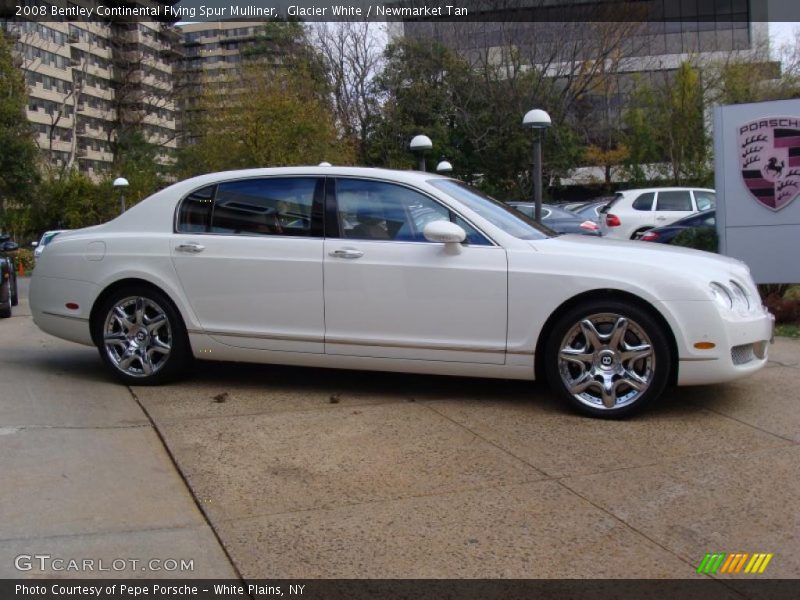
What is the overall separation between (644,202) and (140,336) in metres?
13.7

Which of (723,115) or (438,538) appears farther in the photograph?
(723,115)

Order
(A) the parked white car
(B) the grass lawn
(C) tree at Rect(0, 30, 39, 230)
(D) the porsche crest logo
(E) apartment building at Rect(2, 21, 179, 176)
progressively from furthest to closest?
(E) apartment building at Rect(2, 21, 179, 176)
(C) tree at Rect(0, 30, 39, 230)
(A) the parked white car
(D) the porsche crest logo
(B) the grass lawn

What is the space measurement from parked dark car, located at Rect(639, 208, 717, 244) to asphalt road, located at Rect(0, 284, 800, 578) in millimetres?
5499

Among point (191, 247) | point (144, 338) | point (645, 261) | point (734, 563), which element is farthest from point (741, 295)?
point (144, 338)

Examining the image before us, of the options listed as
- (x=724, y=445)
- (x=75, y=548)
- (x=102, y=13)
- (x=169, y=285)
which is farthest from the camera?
(x=102, y=13)

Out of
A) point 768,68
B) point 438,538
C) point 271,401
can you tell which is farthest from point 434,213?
point 768,68

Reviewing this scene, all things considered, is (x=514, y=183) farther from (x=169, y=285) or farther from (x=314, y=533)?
(x=314, y=533)

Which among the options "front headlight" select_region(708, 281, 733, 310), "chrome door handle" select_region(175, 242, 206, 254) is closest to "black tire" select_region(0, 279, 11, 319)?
"chrome door handle" select_region(175, 242, 206, 254)

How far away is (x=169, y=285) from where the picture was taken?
6043 millimetres

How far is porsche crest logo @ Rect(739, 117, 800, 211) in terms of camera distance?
8.95 metres

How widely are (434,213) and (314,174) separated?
0.92m

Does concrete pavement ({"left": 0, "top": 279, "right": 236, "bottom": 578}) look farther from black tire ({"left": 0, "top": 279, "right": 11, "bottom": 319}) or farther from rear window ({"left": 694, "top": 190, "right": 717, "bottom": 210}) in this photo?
rear window ({"left": 694, "top": 190, "right": 717, "bottom": 210})
